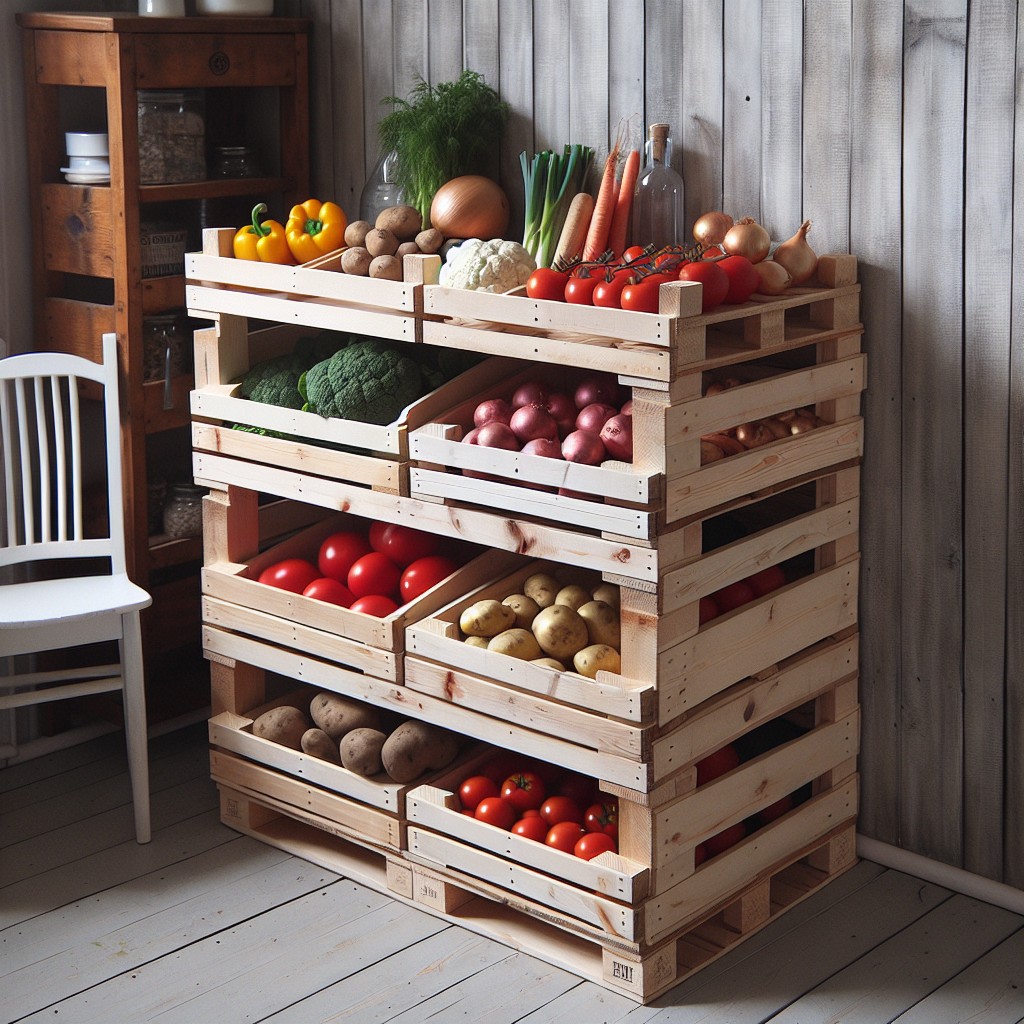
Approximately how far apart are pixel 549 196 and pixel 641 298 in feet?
1.99

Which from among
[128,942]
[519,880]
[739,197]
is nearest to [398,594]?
[519,880]

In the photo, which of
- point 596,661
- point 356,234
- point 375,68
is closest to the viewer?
point 596,661

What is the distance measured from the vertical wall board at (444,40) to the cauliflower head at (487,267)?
72 centimetres

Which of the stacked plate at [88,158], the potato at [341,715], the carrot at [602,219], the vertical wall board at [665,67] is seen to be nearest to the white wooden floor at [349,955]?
the potato at [341,715]

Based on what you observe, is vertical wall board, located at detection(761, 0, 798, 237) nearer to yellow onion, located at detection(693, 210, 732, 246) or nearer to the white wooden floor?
yellow onion, located at detection(693, 210, 732, 246)

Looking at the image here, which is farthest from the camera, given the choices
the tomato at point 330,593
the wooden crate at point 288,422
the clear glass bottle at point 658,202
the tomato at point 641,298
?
the tomato at point 330,593

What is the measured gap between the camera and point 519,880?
264 centimetres

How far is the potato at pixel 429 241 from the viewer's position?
289cm

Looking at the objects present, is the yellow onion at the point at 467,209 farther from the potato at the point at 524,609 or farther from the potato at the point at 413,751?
the potato at the point at 413,751

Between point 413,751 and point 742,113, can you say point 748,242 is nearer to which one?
point 742,113

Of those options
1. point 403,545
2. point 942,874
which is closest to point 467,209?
point 403,545

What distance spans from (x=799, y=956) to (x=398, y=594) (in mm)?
1060

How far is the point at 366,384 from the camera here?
9.12ft

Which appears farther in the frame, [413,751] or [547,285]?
[413,751]
